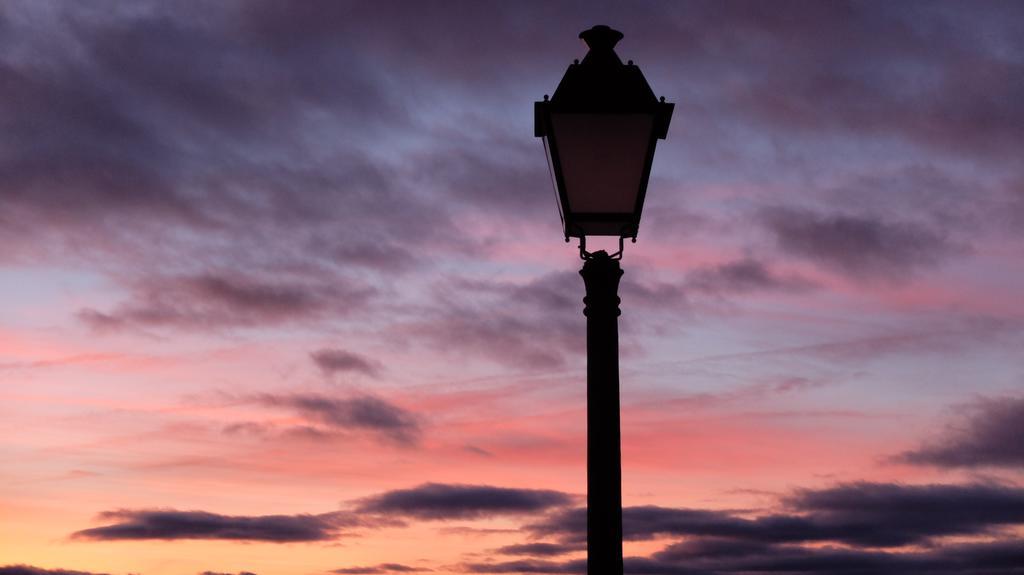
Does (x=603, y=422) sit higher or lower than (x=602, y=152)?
lower

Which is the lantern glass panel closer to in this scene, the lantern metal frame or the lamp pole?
the lantern metal frame

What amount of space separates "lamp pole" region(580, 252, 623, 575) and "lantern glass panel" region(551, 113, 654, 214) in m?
0.45

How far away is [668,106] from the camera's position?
25.6 ft

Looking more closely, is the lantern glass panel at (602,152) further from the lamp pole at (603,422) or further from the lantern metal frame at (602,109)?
the lamp pole at (603,422)

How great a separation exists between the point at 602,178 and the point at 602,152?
0.52 feet

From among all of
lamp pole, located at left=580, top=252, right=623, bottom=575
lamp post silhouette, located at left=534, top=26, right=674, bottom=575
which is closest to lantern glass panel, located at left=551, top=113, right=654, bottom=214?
lamp post silhouette, located at left=534, top=26, right=674, bottom=575

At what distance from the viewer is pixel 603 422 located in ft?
24.9

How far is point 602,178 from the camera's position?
7742 mm

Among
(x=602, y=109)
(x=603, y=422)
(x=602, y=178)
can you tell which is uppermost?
(x=602, y=109)

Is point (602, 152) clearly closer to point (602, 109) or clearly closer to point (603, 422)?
point (602, 109)

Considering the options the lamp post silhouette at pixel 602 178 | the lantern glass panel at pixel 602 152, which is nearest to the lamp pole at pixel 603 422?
the lamp post silhouette at pixel 602 178

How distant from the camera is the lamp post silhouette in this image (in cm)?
763

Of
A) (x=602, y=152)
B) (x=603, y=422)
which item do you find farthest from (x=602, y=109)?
(x=603, y=422)

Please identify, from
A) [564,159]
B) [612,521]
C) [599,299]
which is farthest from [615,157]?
[612,521]
